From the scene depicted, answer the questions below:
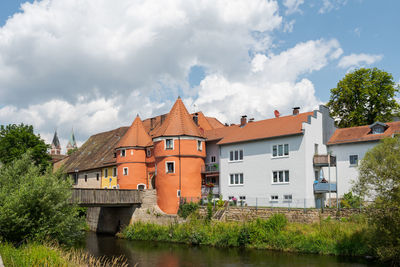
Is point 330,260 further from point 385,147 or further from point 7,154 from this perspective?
point 7,154

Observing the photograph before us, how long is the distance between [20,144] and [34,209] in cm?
3453

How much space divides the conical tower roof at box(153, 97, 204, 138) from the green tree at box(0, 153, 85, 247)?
18.2 m

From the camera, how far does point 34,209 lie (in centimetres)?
2106

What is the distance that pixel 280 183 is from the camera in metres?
35.4

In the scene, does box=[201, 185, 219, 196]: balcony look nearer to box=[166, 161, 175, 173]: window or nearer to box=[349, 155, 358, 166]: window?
box=[166, 161, 175, 173]: window

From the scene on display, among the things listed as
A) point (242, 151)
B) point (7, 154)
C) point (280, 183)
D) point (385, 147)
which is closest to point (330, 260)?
point (385, 147)

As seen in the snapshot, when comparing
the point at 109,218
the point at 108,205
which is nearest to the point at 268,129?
the point at 108,205

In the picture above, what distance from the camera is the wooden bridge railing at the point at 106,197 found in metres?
37.0

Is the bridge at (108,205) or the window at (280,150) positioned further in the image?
the bridge at (108,205)

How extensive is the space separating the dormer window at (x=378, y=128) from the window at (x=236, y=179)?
12.0 m

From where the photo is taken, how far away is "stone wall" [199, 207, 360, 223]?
2959 cm

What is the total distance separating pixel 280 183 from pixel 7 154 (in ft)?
113

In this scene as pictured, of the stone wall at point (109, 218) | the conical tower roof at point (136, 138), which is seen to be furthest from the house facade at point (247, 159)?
the stone wall at point (109, 218)

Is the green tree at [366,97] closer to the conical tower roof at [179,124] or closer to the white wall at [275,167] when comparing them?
the white wall at [275,167]
